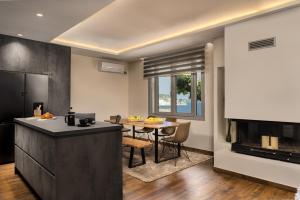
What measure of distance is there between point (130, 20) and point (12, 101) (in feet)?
9.50

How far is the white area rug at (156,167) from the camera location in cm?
351

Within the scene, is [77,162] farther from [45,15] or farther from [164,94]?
[164,94]

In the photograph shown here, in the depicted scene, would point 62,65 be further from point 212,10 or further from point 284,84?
point 284,84

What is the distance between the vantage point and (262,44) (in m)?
3.30

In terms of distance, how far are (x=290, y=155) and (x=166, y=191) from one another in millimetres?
1968

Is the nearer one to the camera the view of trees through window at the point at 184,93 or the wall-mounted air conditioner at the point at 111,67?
the view of trees through window at the point at 184,93

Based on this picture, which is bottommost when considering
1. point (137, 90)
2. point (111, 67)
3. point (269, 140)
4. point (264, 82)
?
point (269, 140)

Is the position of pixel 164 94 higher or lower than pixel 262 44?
lower

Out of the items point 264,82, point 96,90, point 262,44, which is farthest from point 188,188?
point 96,90

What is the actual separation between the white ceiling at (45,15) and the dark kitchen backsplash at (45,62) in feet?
1.04

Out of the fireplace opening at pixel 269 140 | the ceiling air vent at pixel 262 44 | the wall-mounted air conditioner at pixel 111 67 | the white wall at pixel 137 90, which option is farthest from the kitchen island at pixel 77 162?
the white wall at pixel 137 90

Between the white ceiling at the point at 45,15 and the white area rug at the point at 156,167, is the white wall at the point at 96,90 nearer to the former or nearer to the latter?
the white ceiling at the point at 45,15

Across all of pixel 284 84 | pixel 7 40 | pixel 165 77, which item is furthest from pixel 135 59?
pixel 284 84

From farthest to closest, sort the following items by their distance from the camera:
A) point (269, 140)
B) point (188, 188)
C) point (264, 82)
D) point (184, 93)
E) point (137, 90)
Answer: point (137, 90) → point (184, 93) → point (269, 140) → point (264, 82) → point (188, 188)
